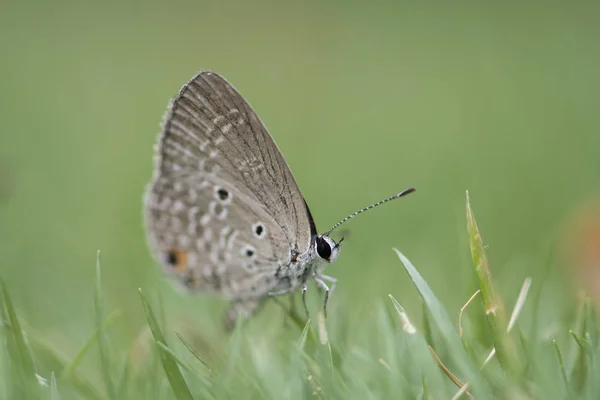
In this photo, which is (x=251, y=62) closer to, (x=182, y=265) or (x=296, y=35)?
(x=296, y=35)

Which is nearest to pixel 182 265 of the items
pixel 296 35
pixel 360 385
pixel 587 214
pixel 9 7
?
pixel 360 385

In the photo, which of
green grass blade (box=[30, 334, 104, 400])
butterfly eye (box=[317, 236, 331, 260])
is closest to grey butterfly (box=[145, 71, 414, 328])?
butterfly eye (box=[317, 236, 331, 260])

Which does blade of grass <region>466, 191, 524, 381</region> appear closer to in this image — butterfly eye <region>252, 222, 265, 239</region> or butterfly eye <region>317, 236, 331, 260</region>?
butterfly eye <region>317, 236, 331, 260</region>

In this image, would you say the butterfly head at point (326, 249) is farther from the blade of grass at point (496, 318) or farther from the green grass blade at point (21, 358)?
the green grass blade at point (21, 358)

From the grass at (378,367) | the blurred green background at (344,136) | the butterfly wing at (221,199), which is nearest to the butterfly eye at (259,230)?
the butterfly wing at (221,199)

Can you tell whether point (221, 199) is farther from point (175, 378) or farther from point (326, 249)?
point (175, 378)

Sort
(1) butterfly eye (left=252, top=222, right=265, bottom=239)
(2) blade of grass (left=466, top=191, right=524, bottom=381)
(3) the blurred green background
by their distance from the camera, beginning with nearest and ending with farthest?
1. (2) blade of grass (left=466, top=191, right=524, bottom=381)
2. (1) butterfly eye (left=252, top=222, right=265, bottom=239)
3. (3) the blurred green background
